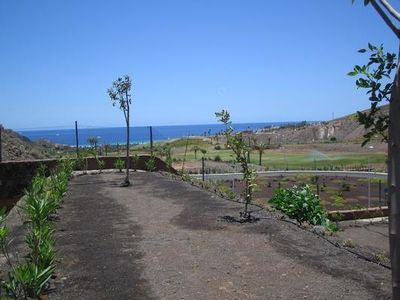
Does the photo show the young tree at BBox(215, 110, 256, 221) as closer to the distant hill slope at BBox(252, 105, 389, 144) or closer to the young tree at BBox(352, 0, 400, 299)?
the young tree at BBox(352, 0, 400, 299)

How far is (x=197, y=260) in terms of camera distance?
690 centimetres

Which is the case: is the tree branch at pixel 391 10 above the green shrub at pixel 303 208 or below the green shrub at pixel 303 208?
above

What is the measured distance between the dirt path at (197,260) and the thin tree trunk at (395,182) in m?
3.58

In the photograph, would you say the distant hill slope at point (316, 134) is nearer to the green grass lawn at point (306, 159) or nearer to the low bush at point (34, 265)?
the green grass lawn at point (306, 159)

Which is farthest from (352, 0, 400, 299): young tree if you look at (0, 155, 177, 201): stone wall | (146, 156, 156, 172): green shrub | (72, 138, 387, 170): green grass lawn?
(72, 138, 387, 170): green grass lawn

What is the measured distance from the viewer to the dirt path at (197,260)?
5.64m

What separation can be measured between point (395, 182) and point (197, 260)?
519 centimetres

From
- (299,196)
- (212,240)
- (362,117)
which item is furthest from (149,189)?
(362,117)

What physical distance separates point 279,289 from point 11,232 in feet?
18.3

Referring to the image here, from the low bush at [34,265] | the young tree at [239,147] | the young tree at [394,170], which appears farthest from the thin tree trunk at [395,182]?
the young tree at [239,147]

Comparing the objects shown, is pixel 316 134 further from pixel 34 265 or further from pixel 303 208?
pixel 34 265

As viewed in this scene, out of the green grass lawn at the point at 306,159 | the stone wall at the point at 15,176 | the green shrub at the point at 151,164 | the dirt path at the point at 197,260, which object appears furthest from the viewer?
the green grass lawn at the point at 306,159

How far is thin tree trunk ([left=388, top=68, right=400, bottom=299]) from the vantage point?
198 centimetres

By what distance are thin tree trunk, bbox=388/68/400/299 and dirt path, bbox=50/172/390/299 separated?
141 inches
